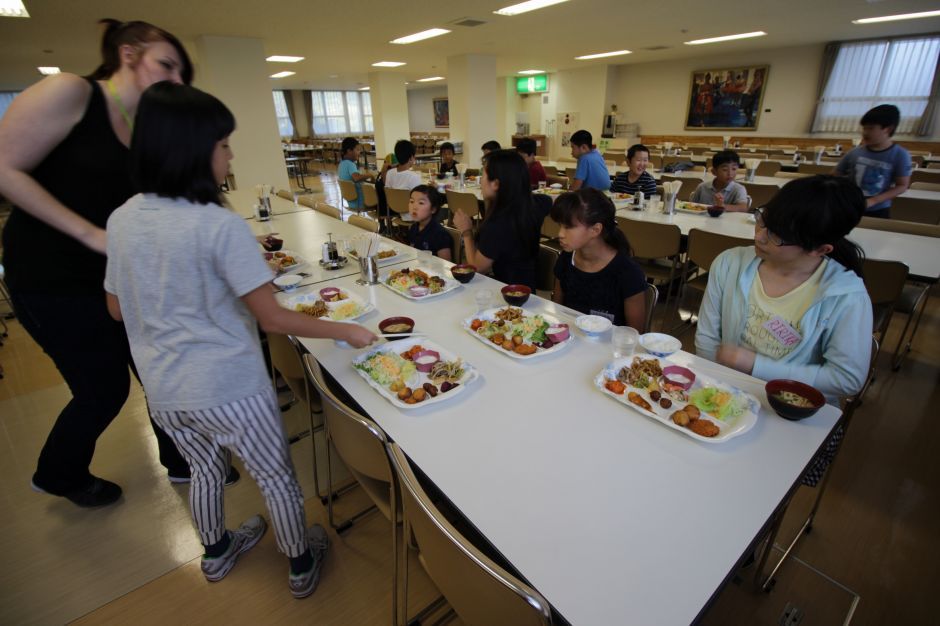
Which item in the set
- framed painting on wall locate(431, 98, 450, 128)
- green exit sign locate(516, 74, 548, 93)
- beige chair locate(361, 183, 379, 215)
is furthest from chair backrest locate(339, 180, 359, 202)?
framed painting on wall locate(431, 98, 450, 128)

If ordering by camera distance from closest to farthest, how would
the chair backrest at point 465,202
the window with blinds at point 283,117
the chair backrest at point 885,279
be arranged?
the chair backrest at point 885,279, the chair backrest at point 465,202, the window with blinds at point 283,117

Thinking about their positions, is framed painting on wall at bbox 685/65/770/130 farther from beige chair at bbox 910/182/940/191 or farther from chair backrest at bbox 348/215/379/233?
chair backrest at bbox 348/215/379/233

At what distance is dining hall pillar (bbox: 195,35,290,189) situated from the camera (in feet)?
20.0

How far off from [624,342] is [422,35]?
658cm

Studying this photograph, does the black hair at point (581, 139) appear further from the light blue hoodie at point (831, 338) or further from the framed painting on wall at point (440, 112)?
A: the framed painting on wall at point (440, 112)

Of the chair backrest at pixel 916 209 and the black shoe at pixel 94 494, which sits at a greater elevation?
the chair backrest at pixel 916 209

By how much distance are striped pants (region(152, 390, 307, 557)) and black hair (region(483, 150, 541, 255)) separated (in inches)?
59.2

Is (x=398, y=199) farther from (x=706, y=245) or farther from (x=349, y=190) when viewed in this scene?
(x=706, y=245)

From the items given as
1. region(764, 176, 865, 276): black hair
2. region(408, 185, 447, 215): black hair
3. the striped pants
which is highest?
region(764, 176, 865, 276): black hair

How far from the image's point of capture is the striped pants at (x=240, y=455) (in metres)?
1.12

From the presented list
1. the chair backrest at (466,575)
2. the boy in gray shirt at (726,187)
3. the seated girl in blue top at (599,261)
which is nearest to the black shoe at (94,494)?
the chair backrest at (466,575)

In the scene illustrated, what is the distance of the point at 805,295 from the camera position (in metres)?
1.29

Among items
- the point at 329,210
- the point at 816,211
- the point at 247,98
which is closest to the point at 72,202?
the point at 816,211

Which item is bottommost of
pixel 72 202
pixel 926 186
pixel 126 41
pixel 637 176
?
pixel 926 186
